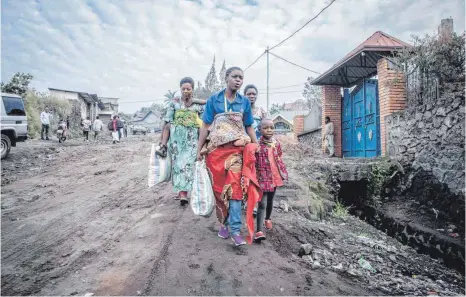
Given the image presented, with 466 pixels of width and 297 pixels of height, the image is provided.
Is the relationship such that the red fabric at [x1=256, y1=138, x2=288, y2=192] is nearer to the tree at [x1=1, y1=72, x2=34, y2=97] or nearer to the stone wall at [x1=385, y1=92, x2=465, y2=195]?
the stone wall at [x1=385, y1=92, x2=465, y2=195]

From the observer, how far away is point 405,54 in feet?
21.2

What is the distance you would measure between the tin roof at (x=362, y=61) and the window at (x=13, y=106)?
32.2 feet

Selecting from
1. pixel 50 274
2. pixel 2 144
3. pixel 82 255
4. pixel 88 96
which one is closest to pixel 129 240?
pixel 82 255

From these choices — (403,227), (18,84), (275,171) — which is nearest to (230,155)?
(275,171)

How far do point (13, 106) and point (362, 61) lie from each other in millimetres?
10743

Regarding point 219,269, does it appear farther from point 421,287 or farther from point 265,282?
point 421,287

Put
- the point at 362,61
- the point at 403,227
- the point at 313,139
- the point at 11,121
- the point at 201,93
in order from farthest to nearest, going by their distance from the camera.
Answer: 1. the point at 201,93
2. the point at 313,139
3. the point at 11,121
4. the point at 362,61
5. the point at 403,227

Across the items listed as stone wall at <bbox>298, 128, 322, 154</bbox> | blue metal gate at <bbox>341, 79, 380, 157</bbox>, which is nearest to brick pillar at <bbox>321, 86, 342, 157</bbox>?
blue metal gate at <bbox>341, 79, 380, 157</bbox>

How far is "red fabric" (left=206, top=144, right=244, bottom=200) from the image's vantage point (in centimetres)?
273

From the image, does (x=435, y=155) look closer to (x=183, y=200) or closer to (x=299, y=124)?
(x=183, y=200)

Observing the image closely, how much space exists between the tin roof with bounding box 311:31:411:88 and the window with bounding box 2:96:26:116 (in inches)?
386

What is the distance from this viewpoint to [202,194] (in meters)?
2.89

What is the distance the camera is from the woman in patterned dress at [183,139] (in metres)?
4.02

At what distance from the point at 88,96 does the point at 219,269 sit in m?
32.9
